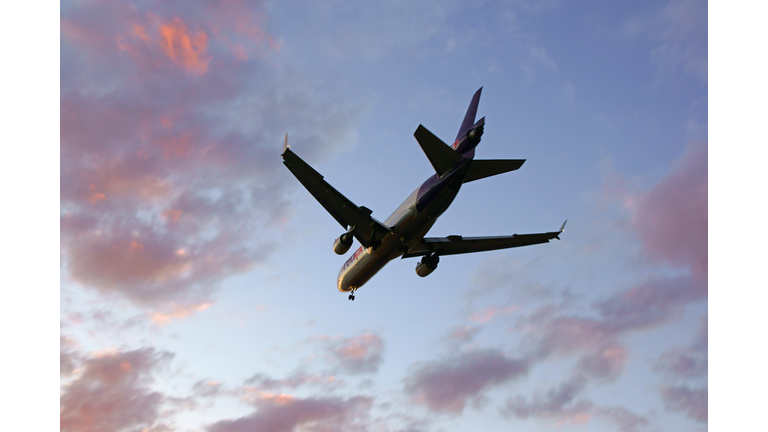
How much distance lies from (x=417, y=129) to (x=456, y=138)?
5802mm

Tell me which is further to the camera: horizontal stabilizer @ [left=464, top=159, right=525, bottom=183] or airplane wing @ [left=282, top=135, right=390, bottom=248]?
airplane wing @ [left=282, top=135, right=390, bottom=248]

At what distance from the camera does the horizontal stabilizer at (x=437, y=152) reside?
3253cm

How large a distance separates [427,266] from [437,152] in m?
11.2

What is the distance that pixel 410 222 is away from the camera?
3550 centimetres

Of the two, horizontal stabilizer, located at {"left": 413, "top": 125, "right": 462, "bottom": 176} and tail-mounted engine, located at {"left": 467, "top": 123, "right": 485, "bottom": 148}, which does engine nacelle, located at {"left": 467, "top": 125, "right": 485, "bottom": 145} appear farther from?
horizontal stabilizer, located at {"left": 413, "top": 125, "right": 462, "bottom": 176}

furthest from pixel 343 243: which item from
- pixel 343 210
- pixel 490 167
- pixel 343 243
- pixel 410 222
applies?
pixel 490 167

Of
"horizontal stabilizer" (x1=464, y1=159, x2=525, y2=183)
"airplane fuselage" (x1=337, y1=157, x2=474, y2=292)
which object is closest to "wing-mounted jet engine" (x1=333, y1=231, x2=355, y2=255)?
"airplane fuselage" (x1=337, y1=157, x2=474, y2=292)

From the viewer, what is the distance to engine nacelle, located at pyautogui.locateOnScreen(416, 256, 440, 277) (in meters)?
41.6

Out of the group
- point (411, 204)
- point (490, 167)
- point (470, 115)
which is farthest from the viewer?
point (470, 115)

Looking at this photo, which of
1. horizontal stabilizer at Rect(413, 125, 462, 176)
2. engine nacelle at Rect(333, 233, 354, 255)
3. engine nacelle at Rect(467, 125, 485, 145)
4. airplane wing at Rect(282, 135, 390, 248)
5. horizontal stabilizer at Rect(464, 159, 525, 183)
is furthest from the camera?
engine nacelle at Rect(333, 233, 354, 255)

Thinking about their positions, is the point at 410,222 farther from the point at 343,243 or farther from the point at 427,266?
the point at 427,266

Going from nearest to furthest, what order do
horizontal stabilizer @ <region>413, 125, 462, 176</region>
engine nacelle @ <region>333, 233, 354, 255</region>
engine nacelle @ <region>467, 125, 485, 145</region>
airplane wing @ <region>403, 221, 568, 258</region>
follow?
horizontal stabilizer @ <region>413, 125, 462, 176</region>
engine nacelle @ <region>467, 125, 485, 145</region>
engine nacelle @ <region>333, 233, 354, 255</region>
airplane wing @ <region>403, 221, 568, 258</region>

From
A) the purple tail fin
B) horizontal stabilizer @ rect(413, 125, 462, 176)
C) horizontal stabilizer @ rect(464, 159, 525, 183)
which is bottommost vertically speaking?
horizontal stabilizer @ rect(464, 159, 525, 183)

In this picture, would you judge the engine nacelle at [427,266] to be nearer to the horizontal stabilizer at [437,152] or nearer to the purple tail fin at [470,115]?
the horizontal stabilizer at [437,152]
